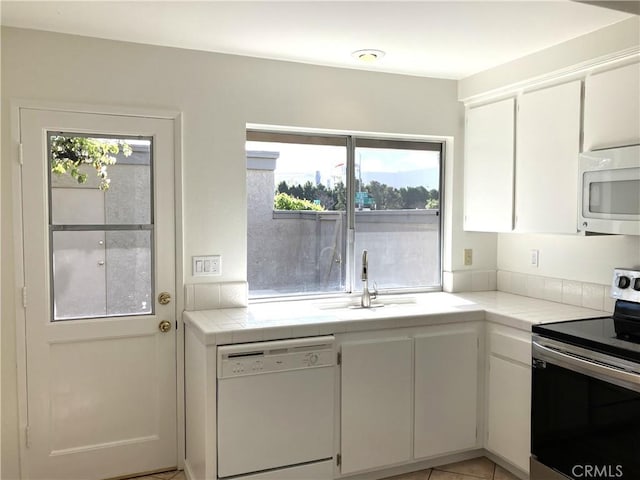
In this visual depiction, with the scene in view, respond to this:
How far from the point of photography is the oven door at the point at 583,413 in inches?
83.3

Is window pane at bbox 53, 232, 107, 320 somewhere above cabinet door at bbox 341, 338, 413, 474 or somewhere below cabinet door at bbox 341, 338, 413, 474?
above

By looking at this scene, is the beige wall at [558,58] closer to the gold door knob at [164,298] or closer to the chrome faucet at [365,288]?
the chrome faucet at [365,288]

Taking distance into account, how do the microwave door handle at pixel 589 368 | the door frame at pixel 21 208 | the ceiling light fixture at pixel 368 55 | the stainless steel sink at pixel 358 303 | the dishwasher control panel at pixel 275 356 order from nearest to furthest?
the microwave door handle at pixel 589 368 < the dishwasher control panel at pixel 275 356 < the door frame at pixel 21 208 < the ceiling light fixture at pixel 368 55 < the stainless steel sink at pixel 358 303

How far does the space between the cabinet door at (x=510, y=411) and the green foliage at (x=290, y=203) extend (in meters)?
1.41

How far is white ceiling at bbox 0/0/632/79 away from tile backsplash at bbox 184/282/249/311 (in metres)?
1.32

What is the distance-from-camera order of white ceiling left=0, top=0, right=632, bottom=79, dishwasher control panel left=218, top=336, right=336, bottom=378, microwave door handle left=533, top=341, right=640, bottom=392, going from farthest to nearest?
dishwasher control panel left=218, top=336, right=336, bottom=378 → white ceiling left=0, top=0, right=632, bottom=79 → microwave door handle left=533, top=341, right=640, bottom=392

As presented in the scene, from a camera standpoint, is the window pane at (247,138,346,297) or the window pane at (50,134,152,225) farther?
the window pane at (247,138,346,297)

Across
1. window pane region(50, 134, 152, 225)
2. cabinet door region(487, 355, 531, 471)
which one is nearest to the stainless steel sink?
cabinet door region(487, 355, 531, 471)

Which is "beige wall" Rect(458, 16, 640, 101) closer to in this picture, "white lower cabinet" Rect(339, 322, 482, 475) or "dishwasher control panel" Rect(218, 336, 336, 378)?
"white lower cabinet" Rect(339, 322, 482, 475)

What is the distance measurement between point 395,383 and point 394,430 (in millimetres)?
256

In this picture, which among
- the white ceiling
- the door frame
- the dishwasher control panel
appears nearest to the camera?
the white ceiling

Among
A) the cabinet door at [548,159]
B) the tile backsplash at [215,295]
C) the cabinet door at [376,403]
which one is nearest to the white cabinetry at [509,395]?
the cabinet door at [376,403]

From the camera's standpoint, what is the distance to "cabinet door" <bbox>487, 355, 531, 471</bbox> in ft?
→ 8.99

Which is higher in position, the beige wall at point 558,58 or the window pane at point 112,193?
the beige wall at point 558,58
